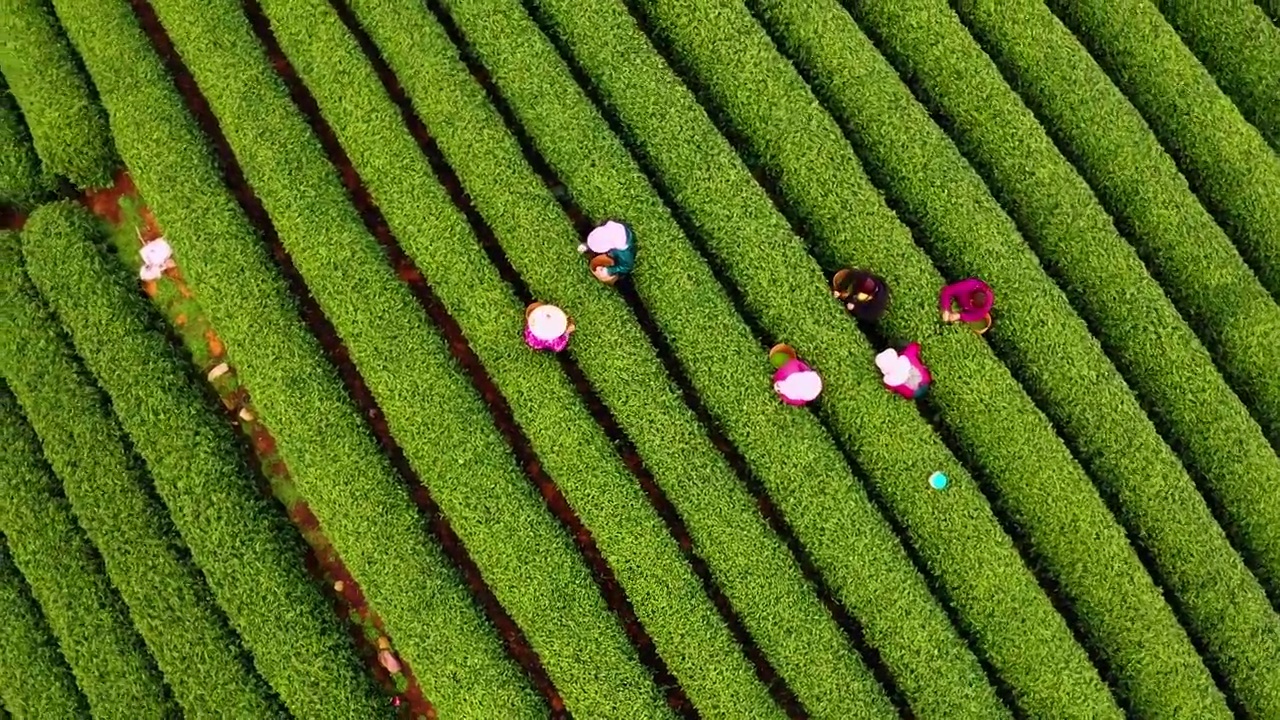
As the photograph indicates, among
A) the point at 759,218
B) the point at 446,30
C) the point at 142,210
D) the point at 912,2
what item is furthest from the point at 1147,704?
the point at 142,210

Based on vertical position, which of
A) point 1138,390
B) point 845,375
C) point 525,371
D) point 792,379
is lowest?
point 1138,390

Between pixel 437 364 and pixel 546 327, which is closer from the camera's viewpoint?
pixel 546 327

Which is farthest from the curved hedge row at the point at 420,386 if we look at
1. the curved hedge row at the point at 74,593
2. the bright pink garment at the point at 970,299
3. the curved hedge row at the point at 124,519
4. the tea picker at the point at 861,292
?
the bright pink garment at the point at 970,299

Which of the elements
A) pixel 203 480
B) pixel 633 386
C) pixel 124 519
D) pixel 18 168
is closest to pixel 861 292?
pixel 633 386

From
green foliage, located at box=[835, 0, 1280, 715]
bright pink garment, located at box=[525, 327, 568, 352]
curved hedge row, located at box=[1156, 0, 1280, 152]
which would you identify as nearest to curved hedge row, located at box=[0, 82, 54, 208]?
bright pink garment, located at box=[525, 327, 568, 352]

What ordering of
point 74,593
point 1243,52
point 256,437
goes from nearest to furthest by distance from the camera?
1. point 74,593
2. point 256,437
3. point 1243,52

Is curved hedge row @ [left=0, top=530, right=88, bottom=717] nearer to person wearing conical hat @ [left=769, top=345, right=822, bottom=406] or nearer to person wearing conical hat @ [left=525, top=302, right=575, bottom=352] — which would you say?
person wearing conical hat @ [left=525, top=302, right=575, bottom=352]

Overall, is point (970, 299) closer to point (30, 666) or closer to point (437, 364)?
point (437, 364)

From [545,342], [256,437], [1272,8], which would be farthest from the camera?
[1272,8]

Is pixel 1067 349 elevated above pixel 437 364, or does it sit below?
below
